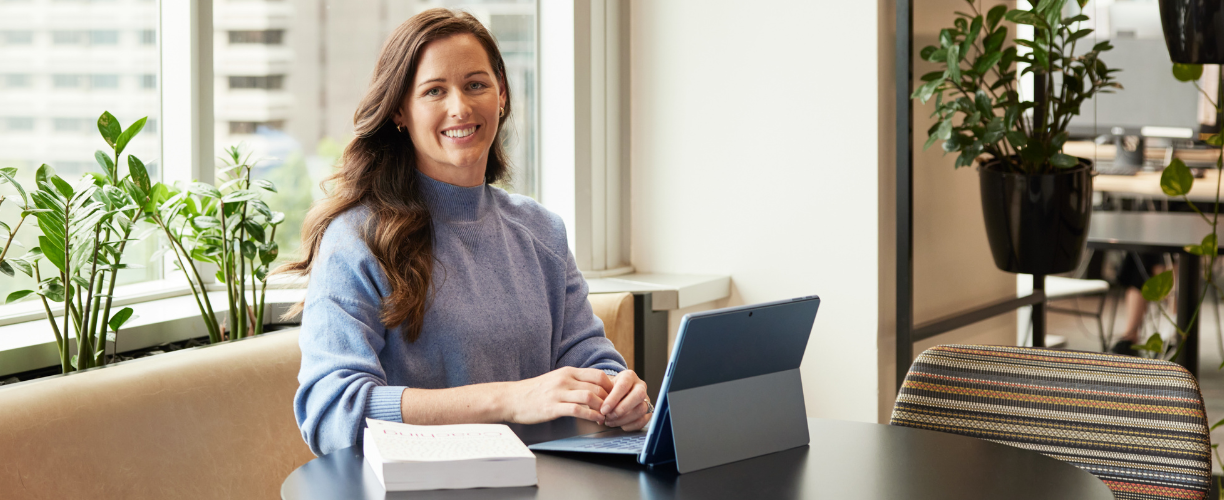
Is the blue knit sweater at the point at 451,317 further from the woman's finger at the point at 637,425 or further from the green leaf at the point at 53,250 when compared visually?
the green leaf at the point at 53,250

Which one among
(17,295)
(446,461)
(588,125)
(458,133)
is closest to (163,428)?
(17,295)

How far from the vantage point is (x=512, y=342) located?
1.72m

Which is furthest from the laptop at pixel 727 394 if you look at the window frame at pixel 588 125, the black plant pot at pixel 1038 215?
the window frame at pixel 588 125

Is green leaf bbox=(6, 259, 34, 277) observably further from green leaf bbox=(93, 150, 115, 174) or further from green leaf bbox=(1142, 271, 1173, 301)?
green leaf bbox=(1142, 271, 1173, 301)

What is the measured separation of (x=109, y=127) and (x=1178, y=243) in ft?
10.8

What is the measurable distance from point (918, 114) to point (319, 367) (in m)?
2.09

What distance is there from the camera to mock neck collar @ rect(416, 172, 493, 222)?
176 centimetres

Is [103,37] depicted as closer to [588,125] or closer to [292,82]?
[292,82]

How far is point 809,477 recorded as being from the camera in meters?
1.25

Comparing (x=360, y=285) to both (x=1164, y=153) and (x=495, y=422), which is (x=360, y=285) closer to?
(x=495, y=422)

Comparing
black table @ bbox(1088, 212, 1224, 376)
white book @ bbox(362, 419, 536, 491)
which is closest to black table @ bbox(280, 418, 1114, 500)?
white book @ bbox(362, 419, 536, 491)

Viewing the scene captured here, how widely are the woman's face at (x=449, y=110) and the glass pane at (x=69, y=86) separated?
0.68 m

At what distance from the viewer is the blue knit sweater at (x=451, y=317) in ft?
4.83

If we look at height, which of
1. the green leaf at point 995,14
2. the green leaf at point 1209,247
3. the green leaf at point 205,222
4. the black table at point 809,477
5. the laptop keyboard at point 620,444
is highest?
the green leaf at point 995,14
